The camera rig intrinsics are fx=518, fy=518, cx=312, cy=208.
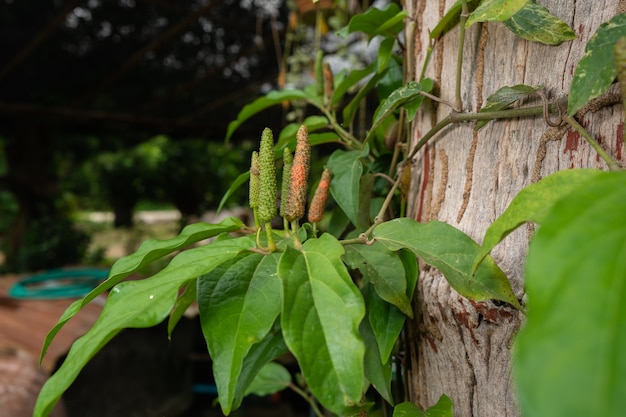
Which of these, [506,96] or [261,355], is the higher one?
[506,96]

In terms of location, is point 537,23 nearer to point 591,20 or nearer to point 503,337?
point 591,20

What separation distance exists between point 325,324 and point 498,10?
32 centimetres

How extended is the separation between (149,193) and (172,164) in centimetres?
69

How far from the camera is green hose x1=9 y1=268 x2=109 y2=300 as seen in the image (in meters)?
2.52

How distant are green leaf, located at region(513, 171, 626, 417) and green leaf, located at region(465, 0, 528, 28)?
0.26 m

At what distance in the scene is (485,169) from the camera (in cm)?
59

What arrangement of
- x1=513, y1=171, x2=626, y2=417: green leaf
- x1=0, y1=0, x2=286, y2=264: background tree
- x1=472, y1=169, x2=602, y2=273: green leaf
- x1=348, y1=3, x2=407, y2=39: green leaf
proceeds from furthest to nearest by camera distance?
1. x1=0, y1=0, x2=286, y2=264: background tree
2. x1=348, y1=3, x2=407, y2=39: green leaf
3. x1=472, y1=169, x2=602, y2=273: green leaf
4. x1=513, y1=171, x2=626, y2=417: green leaf

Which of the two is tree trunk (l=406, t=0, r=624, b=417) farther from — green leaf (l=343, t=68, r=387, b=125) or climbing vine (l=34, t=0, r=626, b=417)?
green leaf (l=343, t=68, r=387, b=125)

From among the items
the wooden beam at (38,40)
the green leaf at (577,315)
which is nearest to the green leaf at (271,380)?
the green leaf at (577,315)

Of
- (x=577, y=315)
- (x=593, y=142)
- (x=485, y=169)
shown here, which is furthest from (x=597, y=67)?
(x=577, y=315)

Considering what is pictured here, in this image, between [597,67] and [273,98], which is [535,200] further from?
[273,98]

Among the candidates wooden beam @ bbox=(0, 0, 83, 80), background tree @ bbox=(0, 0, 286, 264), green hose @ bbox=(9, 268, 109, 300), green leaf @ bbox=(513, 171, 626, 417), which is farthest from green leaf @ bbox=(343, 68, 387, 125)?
green hose @ bbox=(9, 268, 109, 300)

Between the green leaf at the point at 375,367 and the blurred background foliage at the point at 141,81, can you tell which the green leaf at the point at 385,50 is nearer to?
the green leaf at the point at 375,367

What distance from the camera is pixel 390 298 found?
20.7 inches
